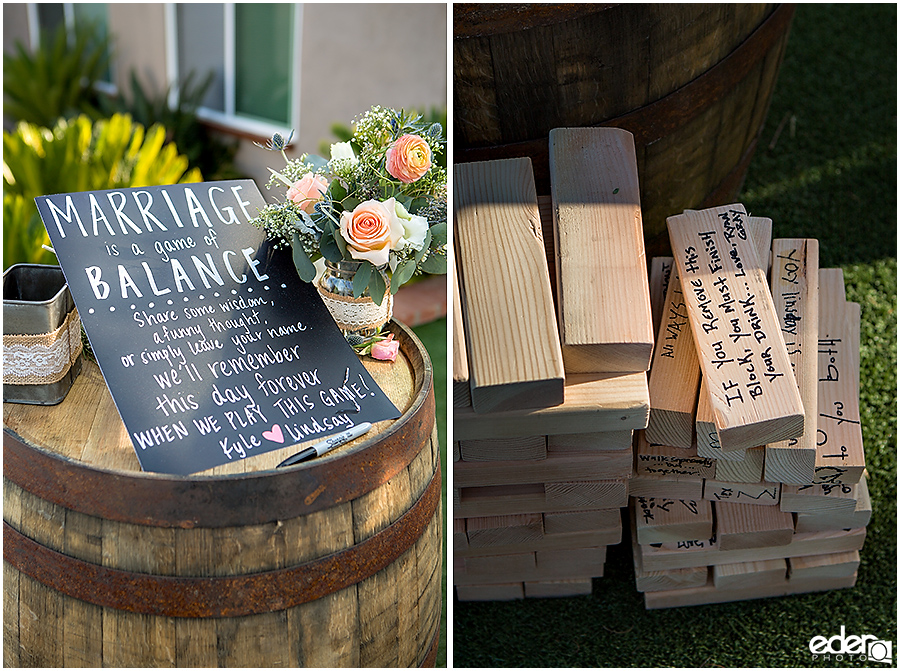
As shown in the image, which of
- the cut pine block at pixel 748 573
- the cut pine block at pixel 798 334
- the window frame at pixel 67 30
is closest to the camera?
the cut pine block at pixel 798 334

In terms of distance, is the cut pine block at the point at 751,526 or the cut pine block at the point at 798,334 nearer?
the cut pine block at the point at 798,334

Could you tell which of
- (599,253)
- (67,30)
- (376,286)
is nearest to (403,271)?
(376,286)

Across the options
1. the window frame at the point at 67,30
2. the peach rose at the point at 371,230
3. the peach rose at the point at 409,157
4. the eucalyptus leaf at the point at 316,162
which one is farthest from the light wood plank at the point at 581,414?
the window frame at the point at 67,30

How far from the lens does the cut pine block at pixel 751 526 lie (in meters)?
2.07

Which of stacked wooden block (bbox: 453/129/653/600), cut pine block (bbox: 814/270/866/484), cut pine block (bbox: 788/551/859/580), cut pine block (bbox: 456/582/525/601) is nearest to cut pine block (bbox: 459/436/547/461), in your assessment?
stacked wooden block (bbox: 453/129/653/600)

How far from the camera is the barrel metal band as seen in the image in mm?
1255

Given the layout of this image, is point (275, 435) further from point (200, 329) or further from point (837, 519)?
point (837, 519)

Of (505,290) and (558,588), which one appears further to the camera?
(558,588)

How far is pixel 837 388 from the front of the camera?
2.13 m

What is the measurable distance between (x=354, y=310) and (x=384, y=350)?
0.11 metres

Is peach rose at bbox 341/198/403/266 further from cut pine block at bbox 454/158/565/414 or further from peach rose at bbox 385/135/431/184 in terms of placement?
cut pine block at bbox 454/158/565/414

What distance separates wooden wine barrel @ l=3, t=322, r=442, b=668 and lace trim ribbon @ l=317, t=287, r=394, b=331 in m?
0.30

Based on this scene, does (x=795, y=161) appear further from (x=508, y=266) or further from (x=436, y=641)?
(x=436, y=641)

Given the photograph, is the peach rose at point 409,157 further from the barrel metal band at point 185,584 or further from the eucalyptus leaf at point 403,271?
the barrel metal band at point 185,584
